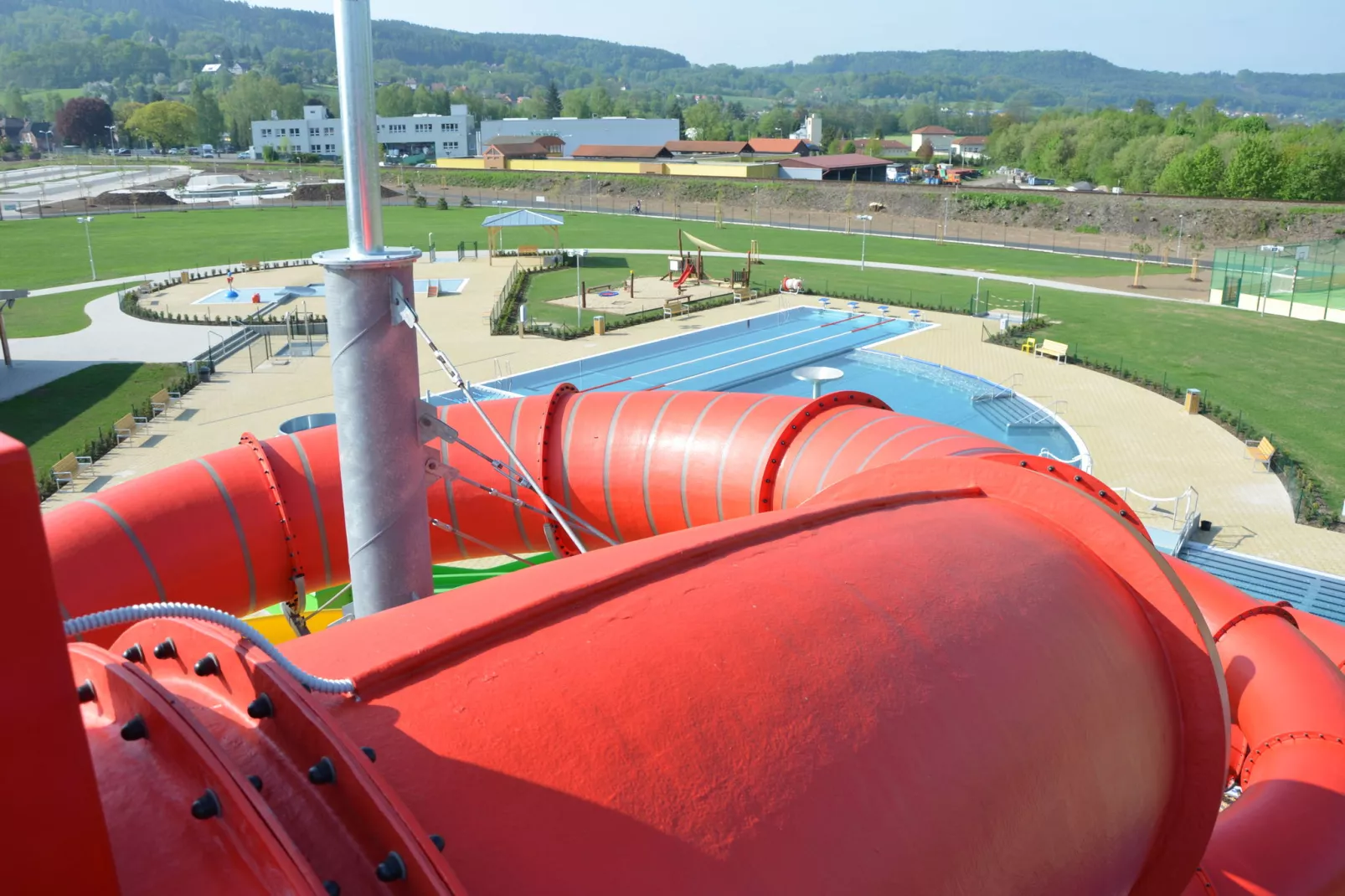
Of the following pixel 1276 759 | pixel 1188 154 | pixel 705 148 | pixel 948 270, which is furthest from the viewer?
pixel 705 148

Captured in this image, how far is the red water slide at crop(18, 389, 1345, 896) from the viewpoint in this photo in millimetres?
2254

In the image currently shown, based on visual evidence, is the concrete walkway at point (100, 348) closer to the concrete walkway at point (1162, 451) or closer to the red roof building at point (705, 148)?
the concrete walkway at point (1162, 451)

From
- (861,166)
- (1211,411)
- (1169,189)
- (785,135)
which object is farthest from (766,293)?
(785,135)

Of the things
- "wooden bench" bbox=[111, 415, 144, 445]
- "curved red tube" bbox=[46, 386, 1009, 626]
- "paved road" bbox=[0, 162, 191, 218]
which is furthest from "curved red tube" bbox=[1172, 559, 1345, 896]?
"paved road" bbox=[0, 162, 191, 218]

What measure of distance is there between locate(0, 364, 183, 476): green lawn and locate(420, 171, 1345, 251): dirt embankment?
53.0 metres

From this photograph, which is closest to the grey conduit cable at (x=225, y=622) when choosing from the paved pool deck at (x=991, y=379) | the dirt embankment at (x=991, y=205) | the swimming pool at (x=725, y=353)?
the paved pool deck at (x=991, y=379)

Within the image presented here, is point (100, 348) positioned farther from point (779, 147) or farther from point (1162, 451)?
point (779, 147)

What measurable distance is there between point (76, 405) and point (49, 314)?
50.1ft

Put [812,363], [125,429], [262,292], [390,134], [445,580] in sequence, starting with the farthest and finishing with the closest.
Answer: [390,134] → [262,292] → [812,363] → [125,429] → [445,580]

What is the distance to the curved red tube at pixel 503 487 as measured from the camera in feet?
22.2

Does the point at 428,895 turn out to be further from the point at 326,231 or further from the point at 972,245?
the point at 326,231

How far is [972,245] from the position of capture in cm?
6072

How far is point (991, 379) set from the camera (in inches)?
1158

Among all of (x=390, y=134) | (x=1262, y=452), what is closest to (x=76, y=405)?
(x=1262, y=452)
